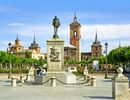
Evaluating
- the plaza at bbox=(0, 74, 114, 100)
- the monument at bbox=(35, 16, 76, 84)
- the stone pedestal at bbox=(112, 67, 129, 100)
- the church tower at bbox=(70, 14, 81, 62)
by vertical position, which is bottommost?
the plaza at bbox=(0, 74, 114, 100)

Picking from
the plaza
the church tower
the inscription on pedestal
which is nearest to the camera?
the plaza

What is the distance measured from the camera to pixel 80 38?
651 ft

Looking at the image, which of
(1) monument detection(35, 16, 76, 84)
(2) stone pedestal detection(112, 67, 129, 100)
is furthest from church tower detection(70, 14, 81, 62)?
(2) stone pedestal detection(112, 67, 129, 100)

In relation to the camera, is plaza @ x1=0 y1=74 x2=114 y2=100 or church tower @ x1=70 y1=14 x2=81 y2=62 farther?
church tower @ x1=70 y1=14 x2=81 y2=62

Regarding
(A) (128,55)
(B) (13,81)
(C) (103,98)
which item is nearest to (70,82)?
(B) (13,81)

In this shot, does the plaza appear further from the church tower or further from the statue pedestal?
the church tower

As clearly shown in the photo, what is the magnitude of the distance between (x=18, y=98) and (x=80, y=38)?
177361mm

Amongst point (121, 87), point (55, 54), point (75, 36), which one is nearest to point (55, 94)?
point (121, 87)

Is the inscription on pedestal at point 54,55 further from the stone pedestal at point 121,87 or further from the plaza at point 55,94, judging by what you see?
the stone pedestal at point 121,87

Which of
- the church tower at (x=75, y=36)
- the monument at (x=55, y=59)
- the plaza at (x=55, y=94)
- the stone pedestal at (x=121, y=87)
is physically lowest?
the plaza at (x=55, y=94)

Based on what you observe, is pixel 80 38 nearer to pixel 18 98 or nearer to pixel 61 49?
pixel 61 49

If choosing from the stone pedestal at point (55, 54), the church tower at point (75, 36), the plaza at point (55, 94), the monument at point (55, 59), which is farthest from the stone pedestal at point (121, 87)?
the church tower at point (75, 36)

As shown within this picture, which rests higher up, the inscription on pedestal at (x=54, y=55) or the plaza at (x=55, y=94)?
the inscription on pedestal at (x=54, y=55)

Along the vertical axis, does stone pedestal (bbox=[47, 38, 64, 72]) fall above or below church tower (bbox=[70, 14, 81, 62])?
below
